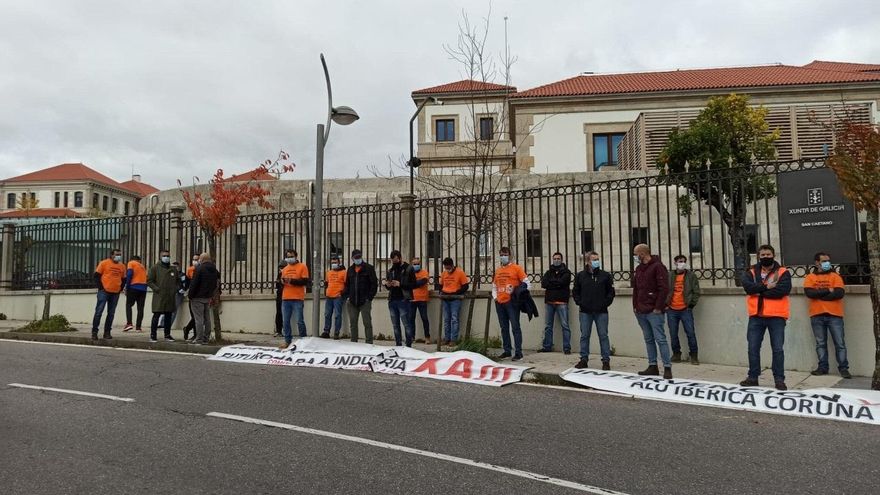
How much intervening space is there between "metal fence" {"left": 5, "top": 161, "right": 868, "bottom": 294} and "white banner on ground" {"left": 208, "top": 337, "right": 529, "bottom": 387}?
6.55ft

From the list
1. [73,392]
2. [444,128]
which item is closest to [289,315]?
[73,392]

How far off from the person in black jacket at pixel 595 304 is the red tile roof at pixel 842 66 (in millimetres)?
35729

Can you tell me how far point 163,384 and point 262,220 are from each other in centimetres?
690

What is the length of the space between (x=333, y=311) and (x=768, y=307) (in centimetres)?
819

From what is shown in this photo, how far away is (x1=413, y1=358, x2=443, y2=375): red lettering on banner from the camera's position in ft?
28.6

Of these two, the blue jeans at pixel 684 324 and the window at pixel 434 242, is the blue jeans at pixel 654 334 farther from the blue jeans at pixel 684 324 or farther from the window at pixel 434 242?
the window at pixel 434 242

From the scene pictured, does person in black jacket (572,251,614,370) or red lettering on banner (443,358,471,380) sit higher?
person in black jacket (572,251,614,370)

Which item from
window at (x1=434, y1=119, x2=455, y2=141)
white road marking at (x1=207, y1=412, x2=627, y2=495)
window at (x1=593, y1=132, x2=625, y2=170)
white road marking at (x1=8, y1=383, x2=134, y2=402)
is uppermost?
window at (x1=434, y1=119, x2=455, y2=141)

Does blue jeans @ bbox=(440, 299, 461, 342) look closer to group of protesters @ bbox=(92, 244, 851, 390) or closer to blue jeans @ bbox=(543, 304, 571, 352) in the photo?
group of protesters @ bbox=(92, 244, 851, 390)

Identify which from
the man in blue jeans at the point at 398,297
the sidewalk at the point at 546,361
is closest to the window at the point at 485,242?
the man in blue jeans at the point at 398,297

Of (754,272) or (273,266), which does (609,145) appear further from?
(754,272)

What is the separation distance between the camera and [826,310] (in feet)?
27.2

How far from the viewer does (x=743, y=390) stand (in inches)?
279

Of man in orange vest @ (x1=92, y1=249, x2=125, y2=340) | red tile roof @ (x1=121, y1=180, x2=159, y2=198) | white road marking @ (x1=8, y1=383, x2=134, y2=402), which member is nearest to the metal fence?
man in orange vest @ (x1=92, y1=249, x2=125, y2=340)
